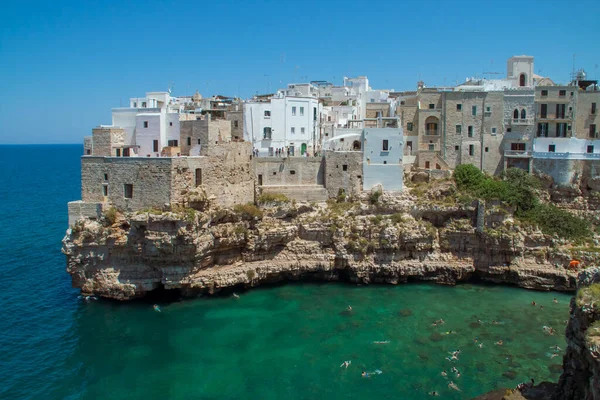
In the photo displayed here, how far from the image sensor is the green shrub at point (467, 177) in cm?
3616

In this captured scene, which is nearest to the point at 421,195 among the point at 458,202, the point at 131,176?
the point at 458,202

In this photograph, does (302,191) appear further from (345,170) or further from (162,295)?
(162,295)

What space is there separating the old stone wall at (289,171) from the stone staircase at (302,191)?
0.87 m

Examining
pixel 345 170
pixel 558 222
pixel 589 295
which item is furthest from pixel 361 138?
pixel 589 295

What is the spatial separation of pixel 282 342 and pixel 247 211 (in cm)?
948

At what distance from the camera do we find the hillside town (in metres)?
33.5

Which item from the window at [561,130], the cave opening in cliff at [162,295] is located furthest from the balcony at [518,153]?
the cave opening in cliff at [162,295]

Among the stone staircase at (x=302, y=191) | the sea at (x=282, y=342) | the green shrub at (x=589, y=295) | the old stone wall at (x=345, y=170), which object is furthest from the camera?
the old stone wall at (x=345, y=170)

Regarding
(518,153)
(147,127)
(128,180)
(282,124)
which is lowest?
(128,180)

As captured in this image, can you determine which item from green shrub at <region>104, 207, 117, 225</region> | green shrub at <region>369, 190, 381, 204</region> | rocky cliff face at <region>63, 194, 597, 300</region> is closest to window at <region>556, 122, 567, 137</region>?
rocky cliff face at <region>63, 194, 597, 300</region>

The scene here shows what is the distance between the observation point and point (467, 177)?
36.5 m

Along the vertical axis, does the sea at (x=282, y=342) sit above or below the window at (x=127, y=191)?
below

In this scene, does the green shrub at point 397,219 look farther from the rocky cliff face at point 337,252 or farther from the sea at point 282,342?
the sea at point 282,342

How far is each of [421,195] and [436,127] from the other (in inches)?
293
